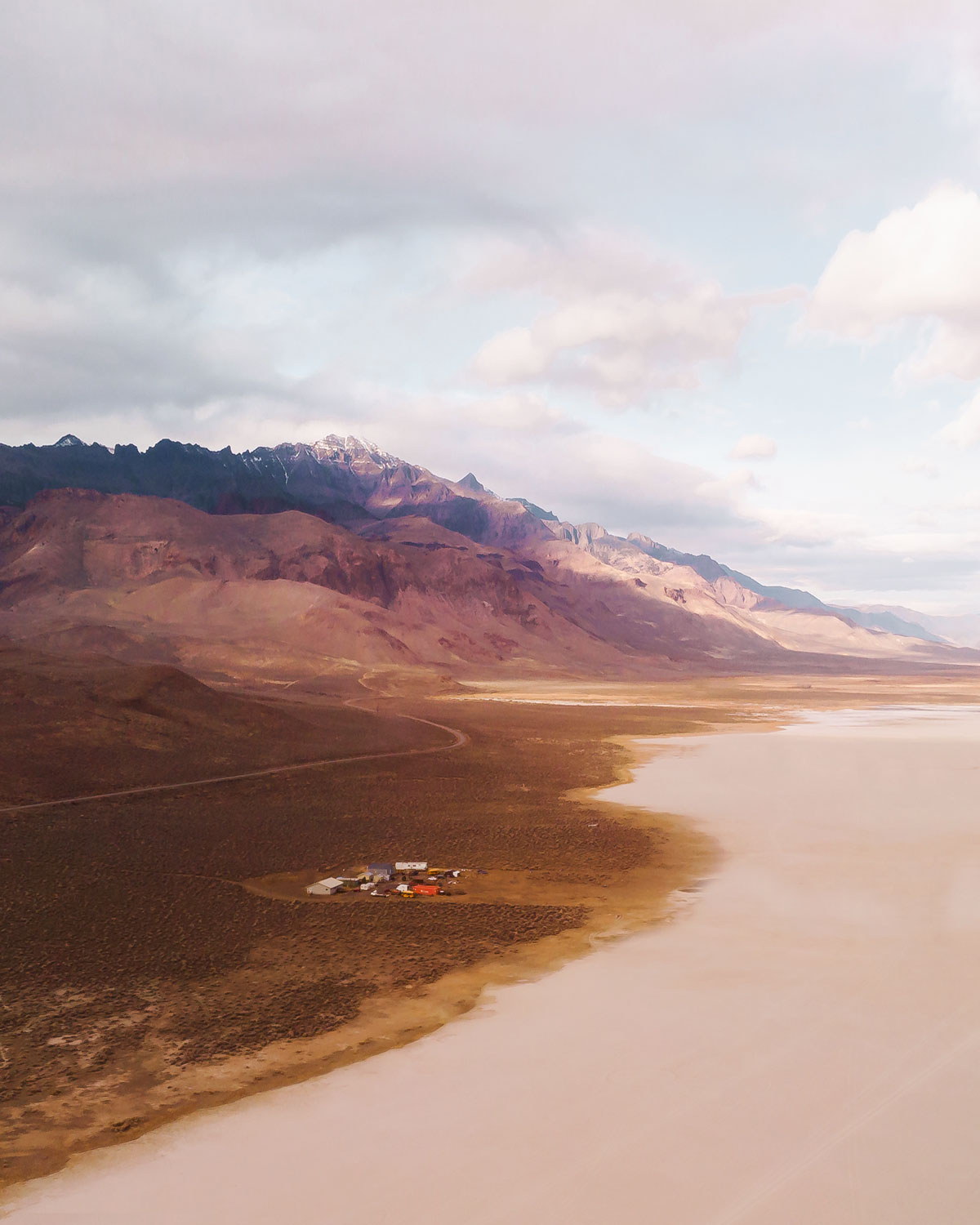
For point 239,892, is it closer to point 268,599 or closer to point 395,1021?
point 395,1021

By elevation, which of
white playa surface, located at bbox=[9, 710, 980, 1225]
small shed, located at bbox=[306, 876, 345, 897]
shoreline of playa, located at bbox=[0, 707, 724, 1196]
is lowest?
small shed, located at bbox=[306, 876, 345, 897]

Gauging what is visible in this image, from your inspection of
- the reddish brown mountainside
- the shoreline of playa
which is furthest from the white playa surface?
the reddish brown mountainside

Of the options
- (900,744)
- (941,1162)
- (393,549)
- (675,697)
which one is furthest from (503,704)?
(393,549)

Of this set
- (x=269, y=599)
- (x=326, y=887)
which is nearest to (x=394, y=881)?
(x=326, y=887)

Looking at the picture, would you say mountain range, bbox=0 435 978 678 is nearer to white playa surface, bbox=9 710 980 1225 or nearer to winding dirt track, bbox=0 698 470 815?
winding dirt track, bbox=0 698 470 815

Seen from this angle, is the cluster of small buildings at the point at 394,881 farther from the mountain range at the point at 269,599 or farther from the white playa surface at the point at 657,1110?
the mountain range at the point at 269,599

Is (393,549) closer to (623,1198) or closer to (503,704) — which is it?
(503,704)

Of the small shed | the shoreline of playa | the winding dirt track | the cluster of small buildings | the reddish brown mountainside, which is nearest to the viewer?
the shoreline of playa
